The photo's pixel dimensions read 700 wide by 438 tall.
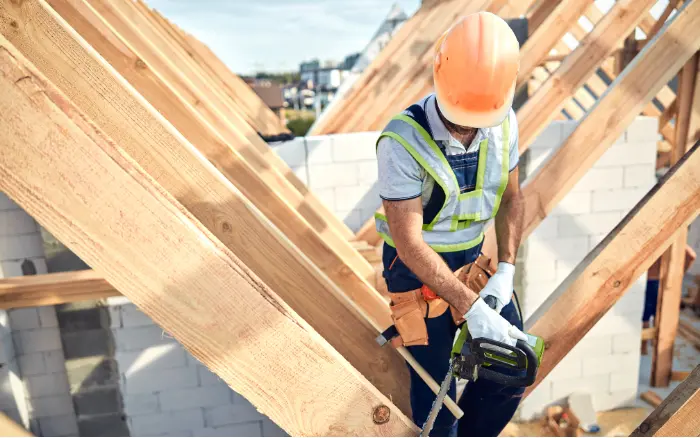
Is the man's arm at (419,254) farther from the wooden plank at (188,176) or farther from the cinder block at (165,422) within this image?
the cinder block at (165,422)

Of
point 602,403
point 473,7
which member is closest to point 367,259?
point 473,7

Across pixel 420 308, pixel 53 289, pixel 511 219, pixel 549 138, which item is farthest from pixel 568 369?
pixel 53 289

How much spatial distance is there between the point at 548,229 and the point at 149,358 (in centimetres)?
293

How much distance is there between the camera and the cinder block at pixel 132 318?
9.14 feet

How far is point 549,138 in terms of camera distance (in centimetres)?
332

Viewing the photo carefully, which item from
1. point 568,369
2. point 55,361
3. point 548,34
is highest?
point 548,34

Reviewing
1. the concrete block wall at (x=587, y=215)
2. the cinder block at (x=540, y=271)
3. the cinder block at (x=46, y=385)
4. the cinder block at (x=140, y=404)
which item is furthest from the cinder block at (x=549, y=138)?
the cinder block at (x=46, y=385)

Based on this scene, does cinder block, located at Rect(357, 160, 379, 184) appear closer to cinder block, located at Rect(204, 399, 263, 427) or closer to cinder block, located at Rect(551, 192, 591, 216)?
cinder block, located at Rect(551, 192, 591, 216)

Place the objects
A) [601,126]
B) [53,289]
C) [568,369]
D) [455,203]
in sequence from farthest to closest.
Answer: [568,369] < [53,289] < [601,126] < [455,203]

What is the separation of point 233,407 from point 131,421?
0.64 m

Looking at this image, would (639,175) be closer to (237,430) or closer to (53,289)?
(237,430)

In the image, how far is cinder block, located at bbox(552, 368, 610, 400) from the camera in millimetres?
3820

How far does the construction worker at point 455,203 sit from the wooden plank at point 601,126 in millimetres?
224

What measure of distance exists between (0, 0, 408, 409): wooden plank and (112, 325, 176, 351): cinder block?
188cm
